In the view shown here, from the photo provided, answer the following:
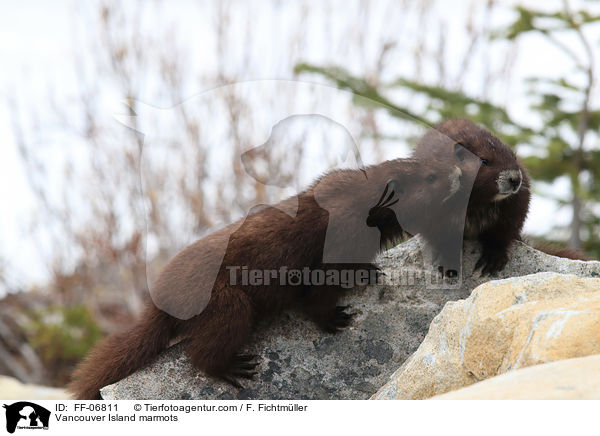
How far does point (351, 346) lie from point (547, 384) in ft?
6.83

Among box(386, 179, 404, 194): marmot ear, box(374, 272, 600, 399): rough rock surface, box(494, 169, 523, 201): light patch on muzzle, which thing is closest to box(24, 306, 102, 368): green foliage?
box(386, 179, 404, 194): marmot ear

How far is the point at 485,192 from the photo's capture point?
4133 millimetres

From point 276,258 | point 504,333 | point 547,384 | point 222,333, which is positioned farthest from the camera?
point 276,258

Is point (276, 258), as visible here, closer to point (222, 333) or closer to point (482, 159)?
point (222, 333)

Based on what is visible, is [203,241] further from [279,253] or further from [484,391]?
[484,391]

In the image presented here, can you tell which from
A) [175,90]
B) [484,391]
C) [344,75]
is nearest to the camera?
[484,391]

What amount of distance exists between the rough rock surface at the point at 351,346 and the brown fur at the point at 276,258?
116 millimetres

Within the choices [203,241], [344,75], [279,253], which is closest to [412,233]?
[279,253]

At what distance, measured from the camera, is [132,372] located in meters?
4.32

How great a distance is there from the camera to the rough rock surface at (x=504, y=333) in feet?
9.43

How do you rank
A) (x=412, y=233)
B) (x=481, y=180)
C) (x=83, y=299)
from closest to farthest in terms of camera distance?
(x=481, y=180) < (x=412, y=233) < (x=83, y=299)

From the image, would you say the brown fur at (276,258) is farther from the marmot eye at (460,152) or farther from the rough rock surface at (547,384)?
the rough rock surface at (547,384)

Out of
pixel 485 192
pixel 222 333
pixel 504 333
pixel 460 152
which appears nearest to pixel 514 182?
pixel 485 192

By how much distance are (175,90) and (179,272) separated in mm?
7304
